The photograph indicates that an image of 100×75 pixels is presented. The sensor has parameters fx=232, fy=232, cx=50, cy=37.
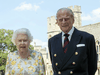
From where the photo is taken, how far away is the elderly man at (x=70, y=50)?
3.71 m

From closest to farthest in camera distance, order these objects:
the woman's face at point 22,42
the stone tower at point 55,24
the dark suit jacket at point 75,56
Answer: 1. the dark suit jacket at point 75,56
2. the woman's face at point 22,42
3. the stone tower at point 55,24

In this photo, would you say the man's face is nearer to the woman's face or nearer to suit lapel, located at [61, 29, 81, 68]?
suit lapel, located at [61, 29, 81, 68]

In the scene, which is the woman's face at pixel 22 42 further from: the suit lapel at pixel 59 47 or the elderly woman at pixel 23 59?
the suit lapel at pixel 59 47

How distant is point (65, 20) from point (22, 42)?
0.92 metres

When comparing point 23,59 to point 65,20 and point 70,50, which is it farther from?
point 65,20

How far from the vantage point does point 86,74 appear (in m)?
3.77

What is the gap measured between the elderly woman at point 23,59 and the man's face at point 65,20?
788mm

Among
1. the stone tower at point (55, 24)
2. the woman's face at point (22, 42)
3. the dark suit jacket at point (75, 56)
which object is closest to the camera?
the dark suit jacket at point (75, 56)

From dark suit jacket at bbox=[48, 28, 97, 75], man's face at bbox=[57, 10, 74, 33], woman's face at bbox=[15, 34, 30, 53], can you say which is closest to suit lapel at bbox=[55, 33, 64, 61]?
dark suit jacket at bbox=[48, 28, 97, 75]

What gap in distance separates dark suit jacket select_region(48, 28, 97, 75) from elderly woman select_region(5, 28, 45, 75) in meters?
0.56

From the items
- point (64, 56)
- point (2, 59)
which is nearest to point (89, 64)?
point (64, 56)

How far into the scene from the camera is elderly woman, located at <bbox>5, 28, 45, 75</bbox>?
13.9 feet

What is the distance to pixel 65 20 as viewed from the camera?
3.80 m

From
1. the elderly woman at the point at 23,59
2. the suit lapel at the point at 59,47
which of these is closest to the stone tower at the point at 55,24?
the elderly woman at the point at 23,59
